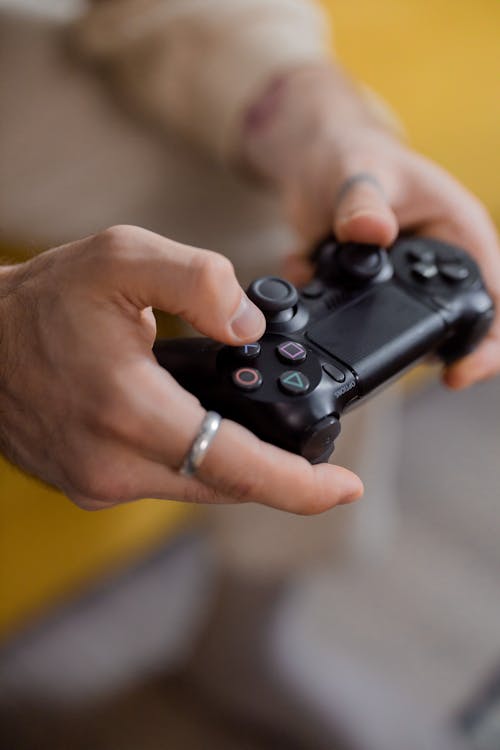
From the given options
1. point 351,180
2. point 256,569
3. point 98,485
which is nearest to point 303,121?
point 351,180

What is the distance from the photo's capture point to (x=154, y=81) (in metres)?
0.70

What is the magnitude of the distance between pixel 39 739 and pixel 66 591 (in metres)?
0.14

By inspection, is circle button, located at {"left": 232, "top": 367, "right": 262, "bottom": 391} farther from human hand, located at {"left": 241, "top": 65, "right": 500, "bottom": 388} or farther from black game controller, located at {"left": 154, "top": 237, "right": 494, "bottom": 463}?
human hand, located at {"left": 241, "top": 65, "right": 500, "bottom": 388}

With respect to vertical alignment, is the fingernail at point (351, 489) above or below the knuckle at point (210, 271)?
below

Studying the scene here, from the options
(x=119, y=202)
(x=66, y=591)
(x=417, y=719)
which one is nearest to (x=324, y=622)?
(x=417, y=719)

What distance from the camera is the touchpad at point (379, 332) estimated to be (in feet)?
1.21

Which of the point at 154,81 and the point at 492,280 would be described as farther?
the point at 154,81

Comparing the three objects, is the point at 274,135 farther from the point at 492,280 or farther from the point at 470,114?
the point at 470,114

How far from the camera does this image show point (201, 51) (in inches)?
26.5

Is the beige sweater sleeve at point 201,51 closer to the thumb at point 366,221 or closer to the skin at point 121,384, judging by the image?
the thumb at point 366,221

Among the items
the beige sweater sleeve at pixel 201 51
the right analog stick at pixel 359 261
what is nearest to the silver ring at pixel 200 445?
the right analog stick at pixel 359 261

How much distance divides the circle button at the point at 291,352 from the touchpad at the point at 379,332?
17mm

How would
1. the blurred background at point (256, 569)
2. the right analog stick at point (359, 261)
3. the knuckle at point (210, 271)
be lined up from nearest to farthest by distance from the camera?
the knuckle at point (210, 271)
the right analog stick at point (359, 261)
the blurred background at point (256, 569)

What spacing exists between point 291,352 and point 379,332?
0.18 feet
